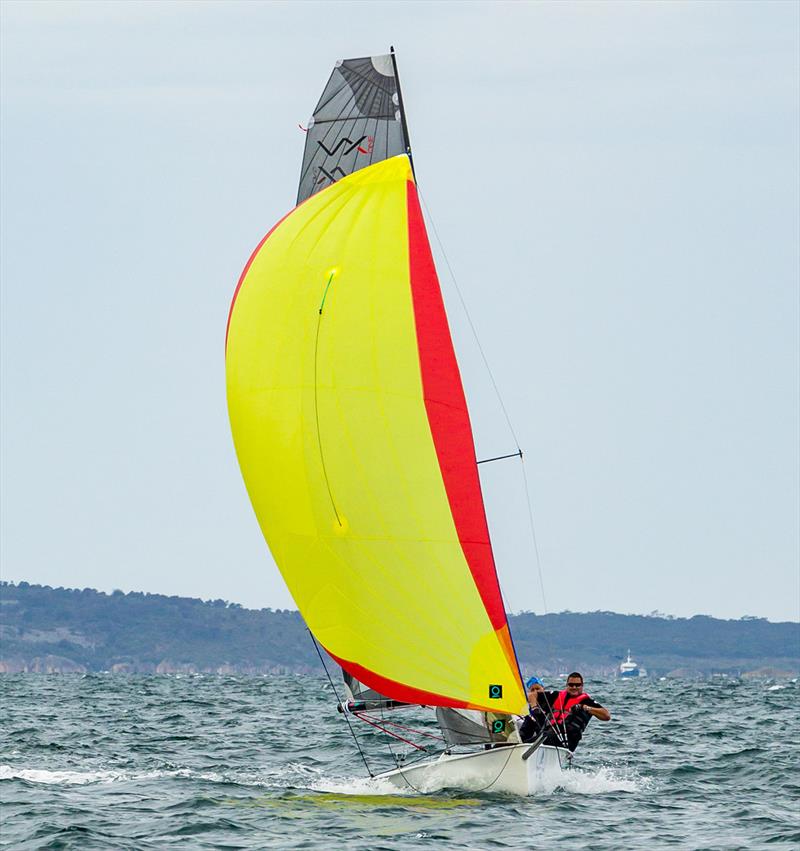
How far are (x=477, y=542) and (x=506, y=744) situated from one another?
2253 mm

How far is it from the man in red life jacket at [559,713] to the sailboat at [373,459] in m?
0.32

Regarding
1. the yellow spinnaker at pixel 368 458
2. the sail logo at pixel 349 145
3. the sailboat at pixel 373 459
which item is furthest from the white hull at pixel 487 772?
the sail logo at pixel 349 145

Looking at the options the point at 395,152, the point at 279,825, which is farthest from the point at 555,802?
the point at 395,152

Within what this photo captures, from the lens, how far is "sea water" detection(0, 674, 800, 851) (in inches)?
614

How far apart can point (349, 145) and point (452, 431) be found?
3.64m

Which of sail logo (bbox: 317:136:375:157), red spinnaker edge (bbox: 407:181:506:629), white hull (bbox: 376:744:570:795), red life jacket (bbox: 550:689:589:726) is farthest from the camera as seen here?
sail logo (bbox: 317:136:375:157)

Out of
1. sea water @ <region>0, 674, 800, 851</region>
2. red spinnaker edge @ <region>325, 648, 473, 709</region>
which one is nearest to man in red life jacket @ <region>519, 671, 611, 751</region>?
sea water @ <region>0, 674, 800, 851</region>

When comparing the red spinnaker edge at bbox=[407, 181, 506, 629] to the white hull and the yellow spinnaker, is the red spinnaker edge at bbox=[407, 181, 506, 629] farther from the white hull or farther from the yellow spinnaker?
the white hull

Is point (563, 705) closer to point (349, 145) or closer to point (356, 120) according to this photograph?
point (349, 145)

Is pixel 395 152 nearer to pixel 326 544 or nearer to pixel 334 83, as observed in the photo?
pixel 334 83

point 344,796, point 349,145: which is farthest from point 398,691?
point 349,145

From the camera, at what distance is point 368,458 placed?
1722cm

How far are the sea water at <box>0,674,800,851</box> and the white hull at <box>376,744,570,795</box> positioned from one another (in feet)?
0.59

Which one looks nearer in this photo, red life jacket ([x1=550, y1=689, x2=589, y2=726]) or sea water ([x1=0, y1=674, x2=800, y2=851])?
sea water ([x1=0, y1=674, x2=800, y2=851])
